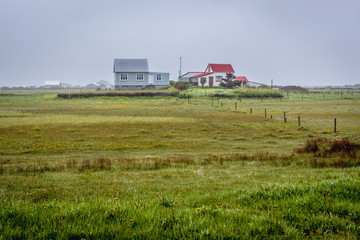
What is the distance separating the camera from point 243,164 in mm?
15953

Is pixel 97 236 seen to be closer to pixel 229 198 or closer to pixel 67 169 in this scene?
pixel 229 198

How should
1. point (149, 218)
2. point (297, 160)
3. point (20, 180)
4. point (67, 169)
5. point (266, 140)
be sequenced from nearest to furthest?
point (149, 218), point (20, 180), point (67, 169), point (297, 160), point (266, 140)

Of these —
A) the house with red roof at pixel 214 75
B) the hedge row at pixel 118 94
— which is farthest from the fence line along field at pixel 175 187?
the house with red roof at pixel 214 75

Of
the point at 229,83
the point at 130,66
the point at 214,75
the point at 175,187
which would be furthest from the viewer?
the point at 214,75

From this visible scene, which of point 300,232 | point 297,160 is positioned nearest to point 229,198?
point 300,232

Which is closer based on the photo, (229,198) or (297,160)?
(229,198)

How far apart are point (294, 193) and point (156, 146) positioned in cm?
1822

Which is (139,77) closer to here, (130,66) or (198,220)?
(130,66)

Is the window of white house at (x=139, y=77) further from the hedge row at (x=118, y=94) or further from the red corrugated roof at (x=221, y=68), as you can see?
the red corrugated roof at (x=221, y=68)

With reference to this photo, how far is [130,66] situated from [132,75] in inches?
129

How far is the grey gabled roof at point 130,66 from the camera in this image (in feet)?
321

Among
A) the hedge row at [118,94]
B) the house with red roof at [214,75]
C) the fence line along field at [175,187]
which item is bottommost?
the fence line along field at [175,187]

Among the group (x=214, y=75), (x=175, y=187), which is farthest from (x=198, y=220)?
(x=214, y=75)

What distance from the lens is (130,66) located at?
99312 mm
